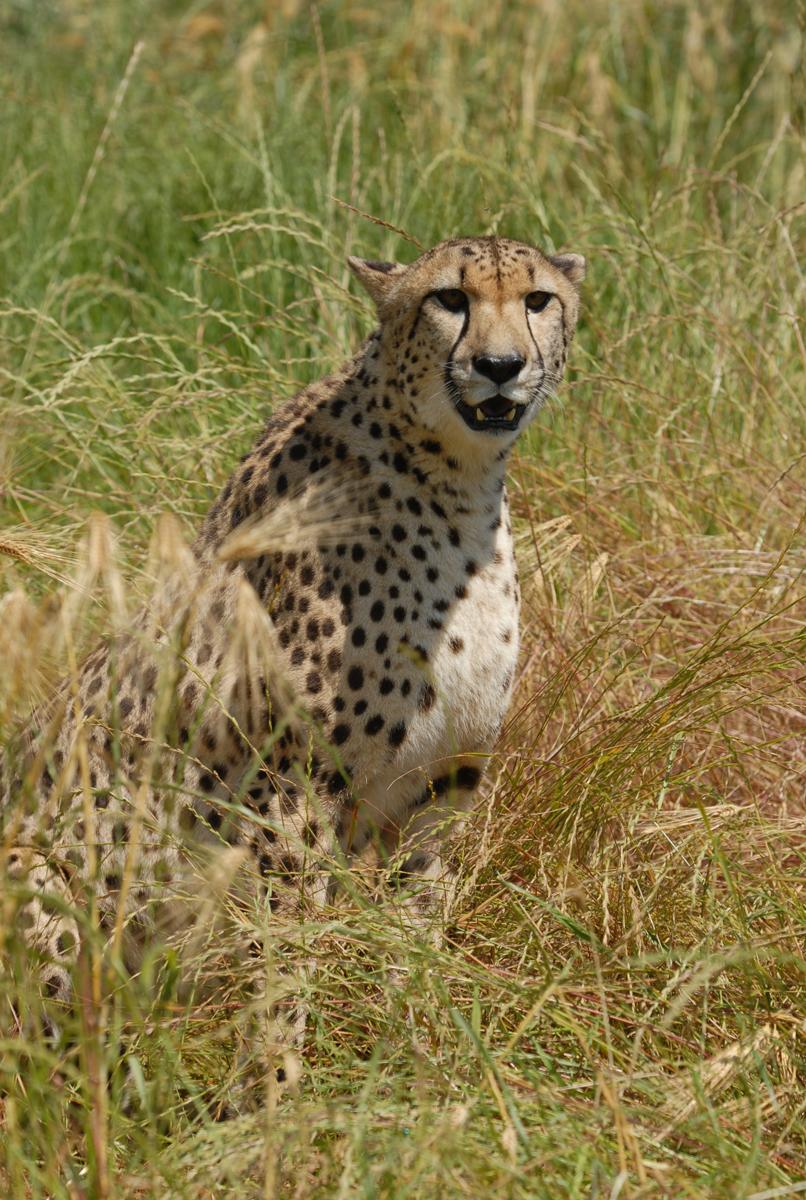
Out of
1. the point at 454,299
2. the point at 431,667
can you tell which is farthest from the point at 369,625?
the point at 454,299

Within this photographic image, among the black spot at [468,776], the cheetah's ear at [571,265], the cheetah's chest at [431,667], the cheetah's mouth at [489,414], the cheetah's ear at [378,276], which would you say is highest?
the cheetah's ear at [571,265]

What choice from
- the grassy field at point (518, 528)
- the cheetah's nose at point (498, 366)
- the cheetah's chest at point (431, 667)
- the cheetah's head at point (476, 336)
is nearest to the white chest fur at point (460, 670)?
the cheetah's chest at point (431, 667)

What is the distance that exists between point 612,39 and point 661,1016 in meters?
5.09

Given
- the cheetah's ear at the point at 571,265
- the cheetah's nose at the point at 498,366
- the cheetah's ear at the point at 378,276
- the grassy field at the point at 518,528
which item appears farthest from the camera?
the cheetah's ear at the point at 571,265

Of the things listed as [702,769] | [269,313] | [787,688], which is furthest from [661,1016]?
[269,313]

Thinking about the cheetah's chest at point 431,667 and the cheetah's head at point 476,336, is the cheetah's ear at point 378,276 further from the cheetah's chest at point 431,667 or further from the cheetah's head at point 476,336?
the cheetah's chest at point 431,667

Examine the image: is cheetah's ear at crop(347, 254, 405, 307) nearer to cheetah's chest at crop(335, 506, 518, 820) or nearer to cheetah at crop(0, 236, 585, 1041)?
cheetah at crop(0, 236, 585, 1041)

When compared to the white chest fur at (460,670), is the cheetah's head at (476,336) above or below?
above

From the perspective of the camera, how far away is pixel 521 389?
3.21m

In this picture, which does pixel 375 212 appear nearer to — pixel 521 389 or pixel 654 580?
pixel 654 580

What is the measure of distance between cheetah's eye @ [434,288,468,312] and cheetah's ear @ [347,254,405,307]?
0.57 ft

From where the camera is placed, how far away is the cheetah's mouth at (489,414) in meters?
3.21

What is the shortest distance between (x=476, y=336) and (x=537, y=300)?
0.77 feet

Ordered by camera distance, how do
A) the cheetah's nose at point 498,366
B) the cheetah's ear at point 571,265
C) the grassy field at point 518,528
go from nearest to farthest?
1. the grassy field at point 518,528
2. the cheetah's nose at point 498,366
3. the cheetah's ear at point 571,265
